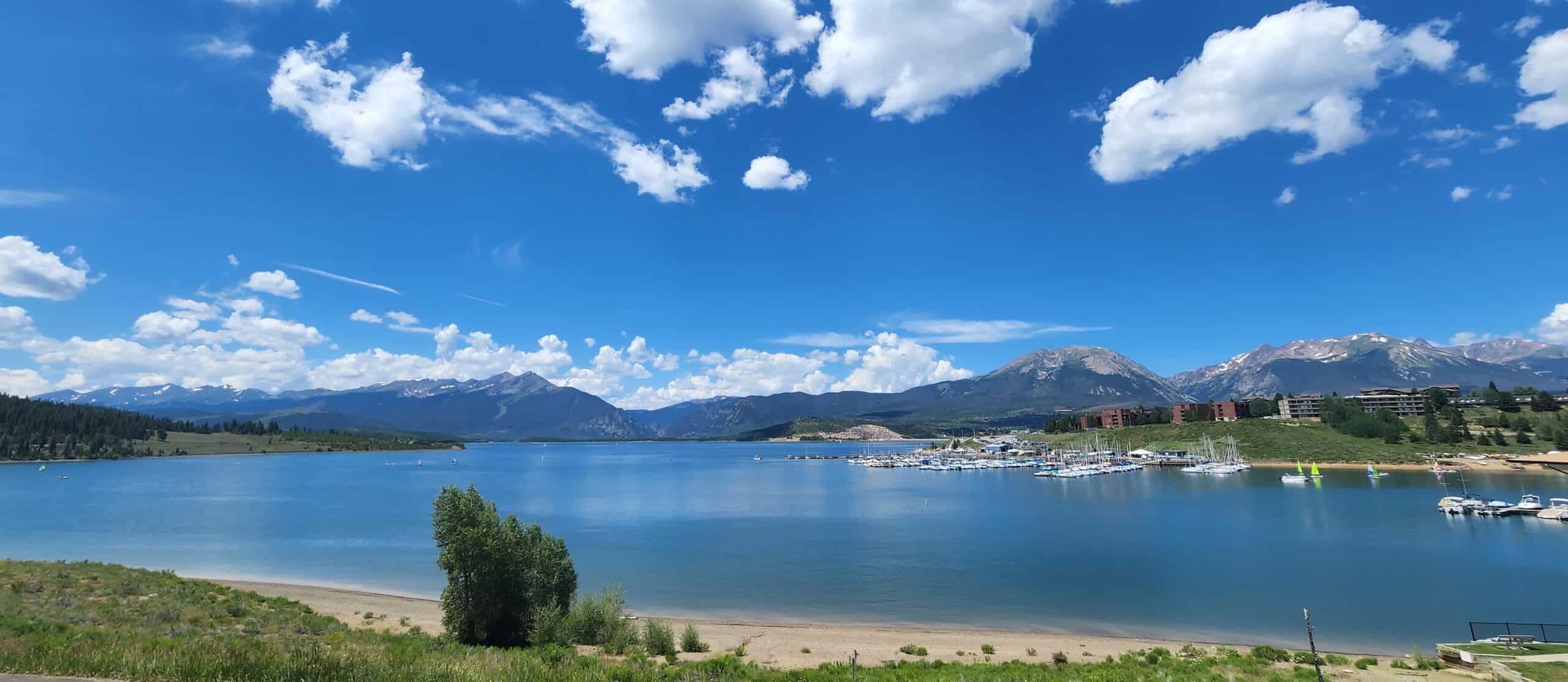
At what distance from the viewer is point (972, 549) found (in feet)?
172

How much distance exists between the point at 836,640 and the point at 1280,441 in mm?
145857

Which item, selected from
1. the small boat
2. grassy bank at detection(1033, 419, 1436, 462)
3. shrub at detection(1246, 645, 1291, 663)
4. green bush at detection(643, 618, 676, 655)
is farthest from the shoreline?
grassy bank at detection(1033, 419, 1436, 462)

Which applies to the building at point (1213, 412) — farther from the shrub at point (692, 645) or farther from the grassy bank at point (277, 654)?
the shrub at point (692, 645)

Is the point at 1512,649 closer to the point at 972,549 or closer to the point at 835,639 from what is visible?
the point at 835,639

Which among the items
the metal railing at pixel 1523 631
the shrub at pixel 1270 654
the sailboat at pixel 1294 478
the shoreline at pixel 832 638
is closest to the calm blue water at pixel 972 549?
the metal railing at pixel 1523 631

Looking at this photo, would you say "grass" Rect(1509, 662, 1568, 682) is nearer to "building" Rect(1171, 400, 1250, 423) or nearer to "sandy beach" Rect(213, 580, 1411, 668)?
"sandy beach" Rect(213, 580, 1411, 668)

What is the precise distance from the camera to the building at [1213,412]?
176 meters

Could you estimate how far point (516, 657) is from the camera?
56.3 ft

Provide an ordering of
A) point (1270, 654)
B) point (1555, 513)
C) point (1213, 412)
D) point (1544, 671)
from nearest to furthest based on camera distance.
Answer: point (1544, 671) < point (1270, 654) < point (1555, 513) < point (1213, 412)

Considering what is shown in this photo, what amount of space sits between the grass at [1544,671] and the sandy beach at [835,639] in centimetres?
758

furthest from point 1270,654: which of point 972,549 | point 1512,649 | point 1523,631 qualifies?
point 972,549

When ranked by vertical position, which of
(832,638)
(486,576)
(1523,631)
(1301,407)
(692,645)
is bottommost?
(832,638)

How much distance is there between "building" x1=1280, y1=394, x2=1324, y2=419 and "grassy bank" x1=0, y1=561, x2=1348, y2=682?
197m

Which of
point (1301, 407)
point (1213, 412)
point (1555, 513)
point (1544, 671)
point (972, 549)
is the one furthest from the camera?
point (1301, 407)
